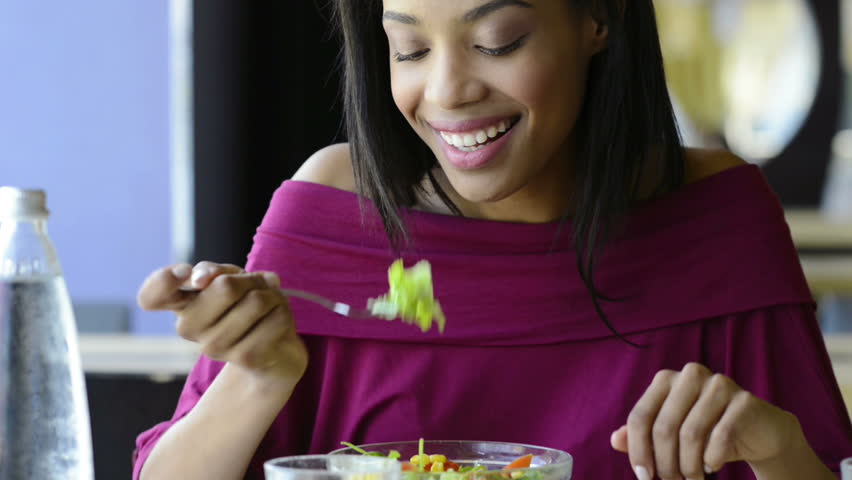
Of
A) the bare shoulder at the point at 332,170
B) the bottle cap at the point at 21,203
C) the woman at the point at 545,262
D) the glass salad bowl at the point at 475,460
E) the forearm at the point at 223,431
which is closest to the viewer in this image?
the bottle cap at the point at 21,203

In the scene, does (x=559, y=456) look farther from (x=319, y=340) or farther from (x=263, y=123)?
(x=263, y=123)

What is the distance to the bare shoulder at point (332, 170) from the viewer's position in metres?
1.74

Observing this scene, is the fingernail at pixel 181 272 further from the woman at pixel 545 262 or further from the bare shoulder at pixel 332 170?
the bare shoulder at pixel 332 170

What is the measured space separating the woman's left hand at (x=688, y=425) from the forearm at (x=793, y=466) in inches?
3.7

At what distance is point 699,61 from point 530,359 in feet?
18.3

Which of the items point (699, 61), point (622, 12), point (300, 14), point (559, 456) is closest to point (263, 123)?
point (300, 14)

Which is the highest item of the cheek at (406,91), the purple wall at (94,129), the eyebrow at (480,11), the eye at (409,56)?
the eyebrow at (480,11)

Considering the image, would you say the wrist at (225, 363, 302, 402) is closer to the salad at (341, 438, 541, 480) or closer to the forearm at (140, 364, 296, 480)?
the forearm at (140, 364, 296, 480)

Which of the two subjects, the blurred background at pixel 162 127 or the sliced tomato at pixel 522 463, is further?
the blurred background at pixel 162 127

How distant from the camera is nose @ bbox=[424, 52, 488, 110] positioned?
4.59 ft

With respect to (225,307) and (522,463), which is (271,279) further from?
(522,463)

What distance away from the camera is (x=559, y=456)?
116 cm

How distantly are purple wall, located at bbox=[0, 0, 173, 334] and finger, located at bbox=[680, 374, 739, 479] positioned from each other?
4.40 meters

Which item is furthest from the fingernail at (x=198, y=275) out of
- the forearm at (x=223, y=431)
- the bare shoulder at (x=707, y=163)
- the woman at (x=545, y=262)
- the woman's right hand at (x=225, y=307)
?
the bare shoulder at (x=707, y=163)
